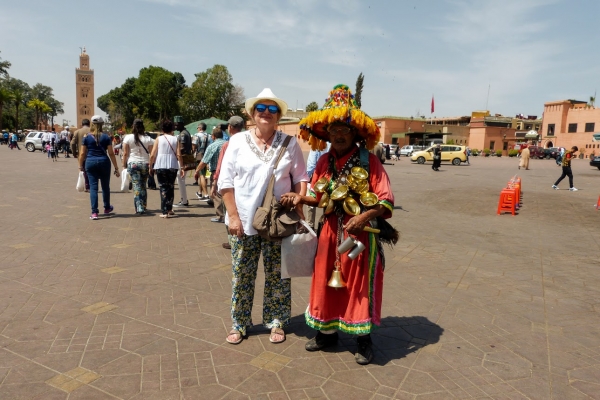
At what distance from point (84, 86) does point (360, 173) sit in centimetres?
12512

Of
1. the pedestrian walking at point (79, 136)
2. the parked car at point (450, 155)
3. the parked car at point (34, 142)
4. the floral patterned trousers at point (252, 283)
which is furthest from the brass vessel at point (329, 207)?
the parked car at point (34, 142)

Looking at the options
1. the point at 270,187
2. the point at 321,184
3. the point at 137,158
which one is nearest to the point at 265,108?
the point at 270,187

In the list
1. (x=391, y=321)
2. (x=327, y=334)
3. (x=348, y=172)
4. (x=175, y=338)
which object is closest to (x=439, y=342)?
(x=391, y=321)

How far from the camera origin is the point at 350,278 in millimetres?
3037

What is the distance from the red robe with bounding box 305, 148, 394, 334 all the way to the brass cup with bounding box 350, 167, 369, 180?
0.10 meters

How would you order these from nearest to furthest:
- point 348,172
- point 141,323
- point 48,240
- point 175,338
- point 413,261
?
point 348,172
point 175,338
point 141,323
point 413,261
point 48,240

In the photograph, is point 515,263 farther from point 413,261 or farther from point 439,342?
point 439,342

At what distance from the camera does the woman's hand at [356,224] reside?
291cm

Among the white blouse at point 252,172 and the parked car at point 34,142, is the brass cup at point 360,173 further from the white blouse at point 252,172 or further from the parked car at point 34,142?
the parked car at point 34,142

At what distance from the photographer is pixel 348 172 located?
3076 millimetres

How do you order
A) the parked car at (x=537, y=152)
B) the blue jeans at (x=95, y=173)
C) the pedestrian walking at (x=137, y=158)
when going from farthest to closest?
the parked car at (x=537, y=152)
the pedestrian walking at (x=137, y=158)
the blue jeans at (x=95, y=173)

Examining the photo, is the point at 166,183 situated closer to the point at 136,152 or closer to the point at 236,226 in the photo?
the point at 136,152

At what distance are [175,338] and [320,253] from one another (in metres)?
1.35

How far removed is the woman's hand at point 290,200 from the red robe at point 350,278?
165 mm
